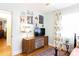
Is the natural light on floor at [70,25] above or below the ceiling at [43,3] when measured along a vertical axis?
below

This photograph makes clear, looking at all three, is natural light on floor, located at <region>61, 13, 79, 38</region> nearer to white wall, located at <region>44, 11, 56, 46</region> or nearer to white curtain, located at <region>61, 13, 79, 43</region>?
white curtain, located at <region>61, 13, 79, 43</region>

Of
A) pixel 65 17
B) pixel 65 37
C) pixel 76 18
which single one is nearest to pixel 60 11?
pixel 65 17

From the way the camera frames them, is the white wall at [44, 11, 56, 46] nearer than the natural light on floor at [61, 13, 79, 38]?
No

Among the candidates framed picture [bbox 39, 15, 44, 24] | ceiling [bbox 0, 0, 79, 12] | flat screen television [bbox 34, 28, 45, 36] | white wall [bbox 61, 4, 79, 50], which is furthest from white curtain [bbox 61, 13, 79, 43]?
framed picture [bbox 39, 15, 44, 24]

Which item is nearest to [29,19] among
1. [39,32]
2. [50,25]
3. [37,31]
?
[37,31]

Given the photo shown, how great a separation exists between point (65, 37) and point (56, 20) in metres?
0.99

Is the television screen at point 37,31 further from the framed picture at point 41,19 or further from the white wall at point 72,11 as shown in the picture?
the white wall at point 72,11

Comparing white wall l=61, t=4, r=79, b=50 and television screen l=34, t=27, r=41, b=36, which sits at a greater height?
white wall l=61, t=4, r=79, b=50

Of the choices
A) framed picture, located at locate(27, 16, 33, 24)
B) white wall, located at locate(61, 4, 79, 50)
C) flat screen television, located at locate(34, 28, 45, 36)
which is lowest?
flat screen television, located at locate(34, 28, 45, 36)

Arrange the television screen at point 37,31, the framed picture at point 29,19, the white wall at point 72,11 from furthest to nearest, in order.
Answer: the television screen at point 37,31 < the framed picture at point 29,19 < the white wall at point 72,11

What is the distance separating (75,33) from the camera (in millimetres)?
3541

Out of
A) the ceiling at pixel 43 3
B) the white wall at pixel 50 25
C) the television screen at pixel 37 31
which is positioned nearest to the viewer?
the ceiling at pixel 43 3

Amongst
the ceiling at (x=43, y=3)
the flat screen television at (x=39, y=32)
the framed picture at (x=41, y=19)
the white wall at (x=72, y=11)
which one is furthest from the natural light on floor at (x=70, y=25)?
the framed picture at (x=41, y=19)

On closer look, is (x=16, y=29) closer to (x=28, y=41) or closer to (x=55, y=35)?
(x=28, y=41)
